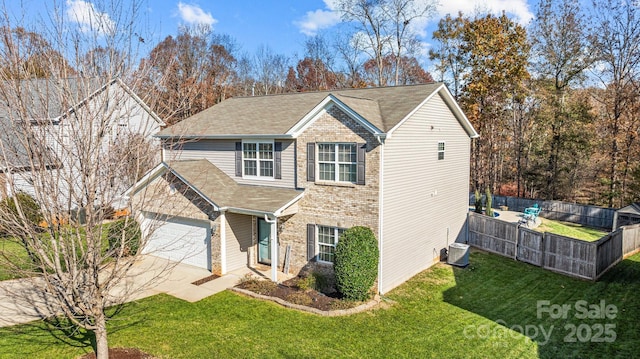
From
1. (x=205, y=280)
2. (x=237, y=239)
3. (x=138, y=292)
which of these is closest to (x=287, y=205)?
(x=237, y=239)

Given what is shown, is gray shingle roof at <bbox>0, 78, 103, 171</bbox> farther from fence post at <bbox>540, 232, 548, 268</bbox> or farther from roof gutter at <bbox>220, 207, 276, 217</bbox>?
fence post at <bbox>540, 232, 548, 268</bbox>

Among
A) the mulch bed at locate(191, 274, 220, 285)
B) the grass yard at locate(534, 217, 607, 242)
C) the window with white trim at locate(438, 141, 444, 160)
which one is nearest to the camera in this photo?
the mulch bed at locate(191, 274, 220, 285)

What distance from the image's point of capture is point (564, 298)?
1383cm

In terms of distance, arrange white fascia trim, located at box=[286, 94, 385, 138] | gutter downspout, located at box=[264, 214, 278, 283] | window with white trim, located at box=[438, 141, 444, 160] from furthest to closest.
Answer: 1. window with white trim, located at box=[438, 141, 444, 160]
2. gutter downspout, located at box=[264, 214, 278, 283]
3. white fascia trim, located at box=[286, 94, 385, 138]

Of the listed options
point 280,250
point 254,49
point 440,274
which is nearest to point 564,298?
point 440,274

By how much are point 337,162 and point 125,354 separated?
8547 millimetres

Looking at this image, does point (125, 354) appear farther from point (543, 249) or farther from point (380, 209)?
point (543, 249)

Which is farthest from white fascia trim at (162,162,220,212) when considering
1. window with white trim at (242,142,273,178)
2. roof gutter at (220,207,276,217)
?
window with white trim at (242,142,273,178)

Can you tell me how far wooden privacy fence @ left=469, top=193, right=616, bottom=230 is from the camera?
26.6 metres

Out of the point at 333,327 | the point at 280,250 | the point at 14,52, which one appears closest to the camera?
the point at 14,52

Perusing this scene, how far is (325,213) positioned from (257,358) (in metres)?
6.16

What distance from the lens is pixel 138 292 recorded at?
11344 mm

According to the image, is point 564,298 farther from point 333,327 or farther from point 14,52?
point 14,52

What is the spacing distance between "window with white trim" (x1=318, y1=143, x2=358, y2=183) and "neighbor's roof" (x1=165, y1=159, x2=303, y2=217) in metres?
1.33
